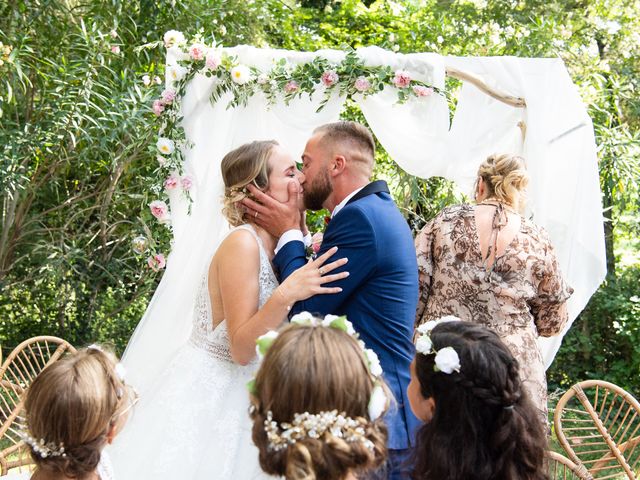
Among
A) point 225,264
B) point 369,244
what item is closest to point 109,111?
point 225,264

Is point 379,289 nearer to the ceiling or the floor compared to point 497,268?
nearer to the ceiling

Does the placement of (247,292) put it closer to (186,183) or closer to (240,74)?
(186,183)

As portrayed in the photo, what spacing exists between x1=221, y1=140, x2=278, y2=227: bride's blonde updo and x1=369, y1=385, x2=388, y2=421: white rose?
1.33m

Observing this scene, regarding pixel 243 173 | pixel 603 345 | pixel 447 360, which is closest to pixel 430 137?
pixel 243 173

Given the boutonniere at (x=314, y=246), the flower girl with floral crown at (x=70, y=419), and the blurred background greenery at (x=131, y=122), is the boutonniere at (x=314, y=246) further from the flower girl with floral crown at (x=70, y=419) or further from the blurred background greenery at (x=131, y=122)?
the blurred background greenery at (x=131, y=122)

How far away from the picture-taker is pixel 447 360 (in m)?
2.06

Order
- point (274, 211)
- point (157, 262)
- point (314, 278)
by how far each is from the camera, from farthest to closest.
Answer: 1. point (157, 262)
2. point (274, 211)
3. point (314, 278)

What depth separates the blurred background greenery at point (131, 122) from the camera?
5484 mm

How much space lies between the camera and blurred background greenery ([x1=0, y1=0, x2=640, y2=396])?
5.48m

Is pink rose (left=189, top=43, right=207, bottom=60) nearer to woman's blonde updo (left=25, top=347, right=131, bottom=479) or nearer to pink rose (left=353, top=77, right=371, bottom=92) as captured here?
pink rose (left=353, top=77, right=371, bottom=92)

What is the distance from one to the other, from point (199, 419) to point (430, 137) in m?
1.81

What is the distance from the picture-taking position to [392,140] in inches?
153

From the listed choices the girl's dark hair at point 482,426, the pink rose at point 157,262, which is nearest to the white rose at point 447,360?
the girl's dark hair at point 482,426

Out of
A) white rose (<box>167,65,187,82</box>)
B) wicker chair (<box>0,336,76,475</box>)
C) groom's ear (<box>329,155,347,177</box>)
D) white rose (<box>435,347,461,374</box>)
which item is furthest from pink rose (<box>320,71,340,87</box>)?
white rose (<box>435,347,461,374</box>)
